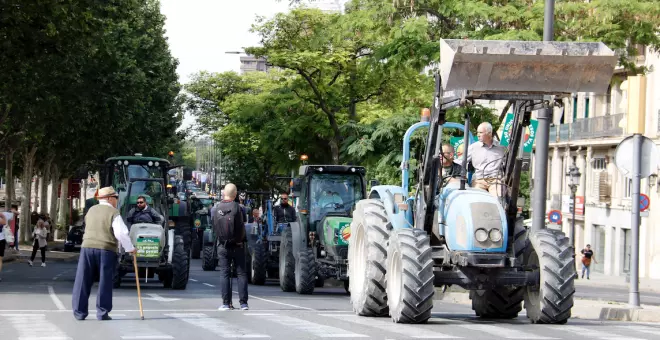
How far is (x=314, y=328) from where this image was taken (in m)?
14.4

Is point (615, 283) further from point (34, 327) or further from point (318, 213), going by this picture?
→ point (34, 327)

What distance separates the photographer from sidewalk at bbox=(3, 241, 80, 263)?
156 feet

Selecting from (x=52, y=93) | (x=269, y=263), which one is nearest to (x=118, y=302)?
(x=269, y=263)

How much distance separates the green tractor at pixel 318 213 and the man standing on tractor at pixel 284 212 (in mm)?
3008

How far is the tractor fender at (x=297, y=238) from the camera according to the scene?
2824 centimetres

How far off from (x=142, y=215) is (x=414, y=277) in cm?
1405

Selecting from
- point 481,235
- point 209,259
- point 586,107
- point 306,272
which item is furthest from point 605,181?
point 481,235

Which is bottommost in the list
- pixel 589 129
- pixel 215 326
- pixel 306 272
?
pixel 306 272

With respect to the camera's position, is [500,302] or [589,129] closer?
[500,302]

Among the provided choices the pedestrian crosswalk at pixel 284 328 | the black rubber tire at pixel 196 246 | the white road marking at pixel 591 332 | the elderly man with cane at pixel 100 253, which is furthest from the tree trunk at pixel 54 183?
the white road marking at pixel 591 332

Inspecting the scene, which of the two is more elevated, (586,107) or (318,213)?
(586,107)

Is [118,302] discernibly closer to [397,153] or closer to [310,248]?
[310,248]

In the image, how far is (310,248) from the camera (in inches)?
1102

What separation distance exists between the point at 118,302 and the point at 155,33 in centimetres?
4272
